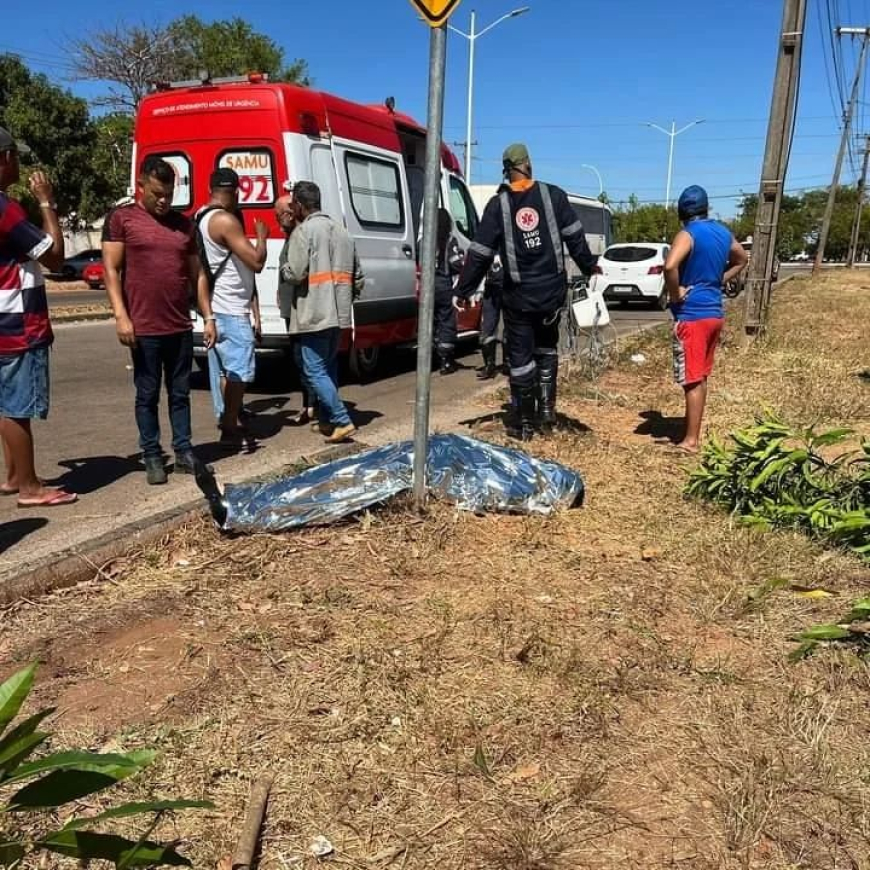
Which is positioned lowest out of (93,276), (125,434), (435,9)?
(93,276)

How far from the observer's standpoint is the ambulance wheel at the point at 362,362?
29.6ft

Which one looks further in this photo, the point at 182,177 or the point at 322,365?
the point at 182,177

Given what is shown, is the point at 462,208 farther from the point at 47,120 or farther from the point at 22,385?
the point at 47,120

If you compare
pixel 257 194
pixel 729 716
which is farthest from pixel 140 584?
pixel 257 194

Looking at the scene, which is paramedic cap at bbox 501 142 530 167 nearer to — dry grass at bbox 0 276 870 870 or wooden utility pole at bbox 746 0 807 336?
dry grass at bbox 0 276 870 870

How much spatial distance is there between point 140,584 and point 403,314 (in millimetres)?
5677

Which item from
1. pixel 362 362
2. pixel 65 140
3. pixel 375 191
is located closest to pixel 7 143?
pixel 375 191

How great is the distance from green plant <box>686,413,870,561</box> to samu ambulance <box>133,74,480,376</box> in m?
4.25

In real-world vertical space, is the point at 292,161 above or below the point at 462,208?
above

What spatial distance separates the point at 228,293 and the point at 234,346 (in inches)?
14.6

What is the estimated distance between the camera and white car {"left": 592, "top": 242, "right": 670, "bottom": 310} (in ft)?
67.5

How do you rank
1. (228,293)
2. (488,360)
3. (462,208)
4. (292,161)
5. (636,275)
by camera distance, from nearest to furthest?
1. (228,293)
2. (292,161)
3. (488,360)
4. (462,208)
5. (636,275)

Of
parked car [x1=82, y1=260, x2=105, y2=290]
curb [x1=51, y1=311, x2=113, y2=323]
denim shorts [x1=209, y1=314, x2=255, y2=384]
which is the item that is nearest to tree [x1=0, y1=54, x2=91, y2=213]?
parked car [x1=82, y1=260, x2=105, y2=290]

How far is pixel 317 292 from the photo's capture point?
5945 mm
